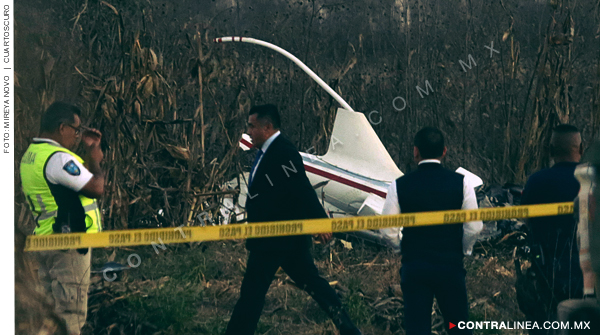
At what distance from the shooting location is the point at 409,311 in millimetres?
3885

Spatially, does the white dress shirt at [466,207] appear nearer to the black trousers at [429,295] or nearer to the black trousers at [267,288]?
the black trousers at [429,295]

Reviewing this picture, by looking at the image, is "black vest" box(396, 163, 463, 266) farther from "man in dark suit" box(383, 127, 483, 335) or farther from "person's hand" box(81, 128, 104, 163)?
"person's hand" box(81, 128, 104, 163)

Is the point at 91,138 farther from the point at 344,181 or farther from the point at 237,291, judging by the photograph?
the point at 344,181

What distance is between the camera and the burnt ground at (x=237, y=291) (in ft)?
16.8

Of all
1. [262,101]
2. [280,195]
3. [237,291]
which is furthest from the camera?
[262,101]

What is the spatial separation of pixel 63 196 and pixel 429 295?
225 centimetres

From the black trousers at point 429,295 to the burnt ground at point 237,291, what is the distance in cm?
125

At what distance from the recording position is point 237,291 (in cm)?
591

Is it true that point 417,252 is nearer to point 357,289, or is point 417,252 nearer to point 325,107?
point 357,289

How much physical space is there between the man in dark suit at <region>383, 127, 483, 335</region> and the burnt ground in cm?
129

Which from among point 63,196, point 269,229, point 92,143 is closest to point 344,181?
point 269,229

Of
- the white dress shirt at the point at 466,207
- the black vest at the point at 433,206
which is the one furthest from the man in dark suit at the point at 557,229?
the black vest at the point at 433,206

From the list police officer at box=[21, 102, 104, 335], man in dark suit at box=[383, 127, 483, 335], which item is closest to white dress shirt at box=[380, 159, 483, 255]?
man in dark suit at box=[383, 127, 483, 335]

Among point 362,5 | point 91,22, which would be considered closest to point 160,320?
point 91,22
